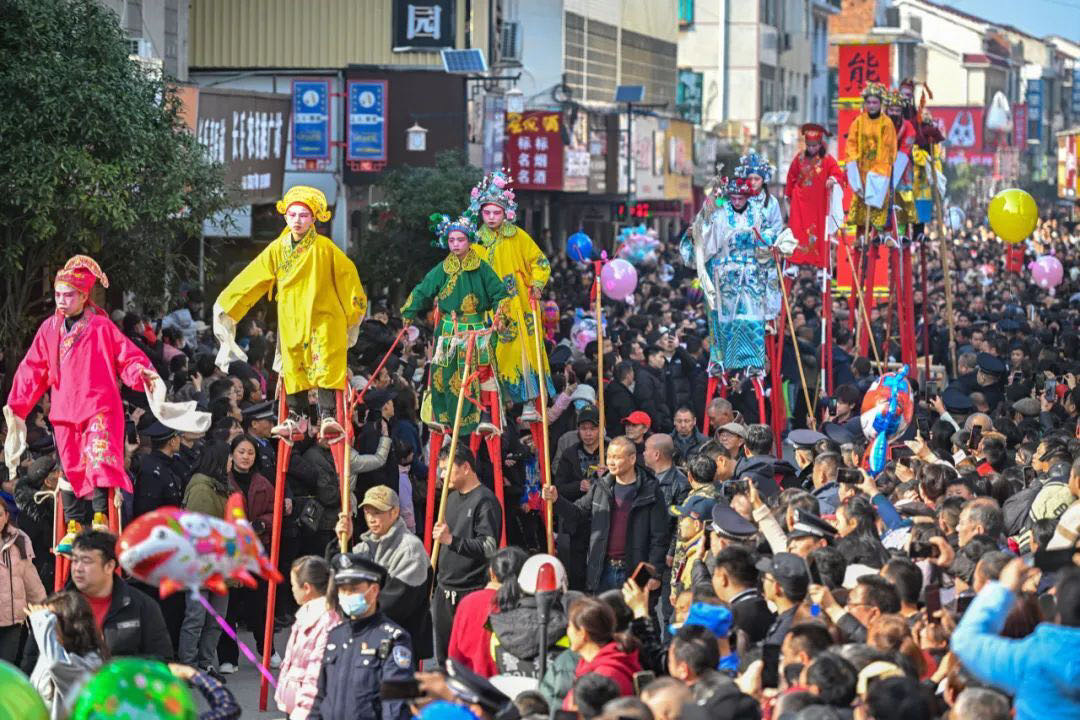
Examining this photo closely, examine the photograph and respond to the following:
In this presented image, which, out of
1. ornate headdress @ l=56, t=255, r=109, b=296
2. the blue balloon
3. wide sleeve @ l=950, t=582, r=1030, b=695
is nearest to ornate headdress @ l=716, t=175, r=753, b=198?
ornate headdress @ l=56, t=255, r=109, b=296

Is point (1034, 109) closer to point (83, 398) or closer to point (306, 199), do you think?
point (306, 199)

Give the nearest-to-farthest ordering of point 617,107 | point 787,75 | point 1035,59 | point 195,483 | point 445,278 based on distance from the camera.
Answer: point 195,483 < point 445,278 < point 617,107 < point 787,75 < point 1035,59

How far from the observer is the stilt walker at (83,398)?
11016 millimetres

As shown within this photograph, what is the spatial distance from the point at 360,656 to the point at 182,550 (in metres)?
1.40

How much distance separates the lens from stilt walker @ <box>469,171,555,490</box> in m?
14.2

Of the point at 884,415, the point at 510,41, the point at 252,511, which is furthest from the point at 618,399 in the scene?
the point at 510,41

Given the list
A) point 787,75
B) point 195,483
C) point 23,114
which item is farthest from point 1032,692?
point 787,75

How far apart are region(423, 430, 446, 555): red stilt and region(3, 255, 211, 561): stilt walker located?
5.58 feet

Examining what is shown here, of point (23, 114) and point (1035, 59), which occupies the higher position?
point (1035, 59)

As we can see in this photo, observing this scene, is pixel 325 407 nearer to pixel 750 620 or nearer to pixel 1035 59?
pixel 750 620

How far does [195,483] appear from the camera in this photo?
11398 millimetres

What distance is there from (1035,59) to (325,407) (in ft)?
398

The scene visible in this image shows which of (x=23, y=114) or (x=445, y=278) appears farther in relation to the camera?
(x=23, y=114)

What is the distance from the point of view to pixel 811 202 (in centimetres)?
1936
